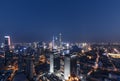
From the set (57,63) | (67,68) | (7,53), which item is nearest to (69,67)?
(67,68)

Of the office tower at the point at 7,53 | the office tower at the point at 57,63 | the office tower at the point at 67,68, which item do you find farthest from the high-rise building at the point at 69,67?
the office tower at the point at 7,53

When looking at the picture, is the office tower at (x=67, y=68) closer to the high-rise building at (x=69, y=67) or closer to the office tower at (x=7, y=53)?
the high-rise building at (x=69, y=67)

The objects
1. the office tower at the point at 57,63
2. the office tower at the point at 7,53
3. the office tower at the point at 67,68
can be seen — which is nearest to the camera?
the office tower at the point at 67,68

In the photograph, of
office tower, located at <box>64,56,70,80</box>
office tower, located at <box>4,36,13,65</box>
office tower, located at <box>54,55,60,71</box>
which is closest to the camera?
office tower, located at <box>64,56,70,80</box>

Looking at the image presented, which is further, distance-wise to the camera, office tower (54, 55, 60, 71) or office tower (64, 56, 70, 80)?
office tower (54, 55, 60, 71)

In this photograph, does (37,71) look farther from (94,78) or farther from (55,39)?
(55,39)

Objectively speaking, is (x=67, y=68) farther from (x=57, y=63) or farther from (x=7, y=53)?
(x=7, y=53)

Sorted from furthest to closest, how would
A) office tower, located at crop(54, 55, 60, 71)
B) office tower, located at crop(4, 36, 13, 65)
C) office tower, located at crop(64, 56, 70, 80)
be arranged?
office tower, located at crop(4, 36, 13, 65) → office tower, located at crop(54, 55, 60, 71) → office tower, located at crop(64, 56, 70, 80)

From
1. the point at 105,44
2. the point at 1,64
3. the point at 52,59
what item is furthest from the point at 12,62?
the point at 105,44

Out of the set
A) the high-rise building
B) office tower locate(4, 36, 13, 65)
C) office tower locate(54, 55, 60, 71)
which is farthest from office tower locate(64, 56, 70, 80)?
office tower locate(4, 36, 13, 65)

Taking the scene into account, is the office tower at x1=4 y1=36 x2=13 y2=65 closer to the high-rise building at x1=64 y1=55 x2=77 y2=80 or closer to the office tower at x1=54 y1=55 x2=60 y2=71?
the office tower at x1=54 y1=55 x2=60 y2=71

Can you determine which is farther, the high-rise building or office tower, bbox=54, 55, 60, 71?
office tower, bbox=54, 55, 60, 71
